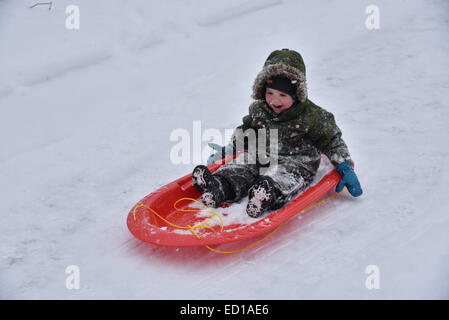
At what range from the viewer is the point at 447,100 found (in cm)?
371

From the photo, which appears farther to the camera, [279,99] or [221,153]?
[221,153]

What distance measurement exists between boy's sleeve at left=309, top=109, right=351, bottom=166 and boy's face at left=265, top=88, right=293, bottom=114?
0.18 metres

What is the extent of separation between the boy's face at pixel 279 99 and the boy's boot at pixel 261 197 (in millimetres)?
452

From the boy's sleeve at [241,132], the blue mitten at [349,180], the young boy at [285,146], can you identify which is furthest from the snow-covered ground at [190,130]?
the boy's sleeve at [241,132]

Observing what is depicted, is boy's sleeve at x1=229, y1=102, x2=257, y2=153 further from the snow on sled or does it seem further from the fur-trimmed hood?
the fur-trimmed hood

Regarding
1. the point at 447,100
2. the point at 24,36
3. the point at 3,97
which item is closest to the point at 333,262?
the point at 447,100

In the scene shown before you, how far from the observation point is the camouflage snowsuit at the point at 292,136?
2555mm

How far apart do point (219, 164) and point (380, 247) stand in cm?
105

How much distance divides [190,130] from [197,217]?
1.26 metres

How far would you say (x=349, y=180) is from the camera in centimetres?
261

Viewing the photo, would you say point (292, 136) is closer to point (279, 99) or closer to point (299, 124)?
point (299, 124)

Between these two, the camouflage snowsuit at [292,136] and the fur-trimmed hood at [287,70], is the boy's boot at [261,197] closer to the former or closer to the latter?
the camouflage snowsuit at [292,136]

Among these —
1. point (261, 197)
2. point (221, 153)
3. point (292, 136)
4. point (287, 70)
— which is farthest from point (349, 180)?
point (221, 153)

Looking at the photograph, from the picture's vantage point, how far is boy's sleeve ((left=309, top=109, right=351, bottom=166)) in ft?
8.75
